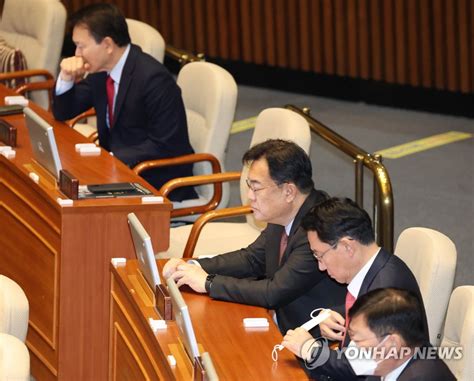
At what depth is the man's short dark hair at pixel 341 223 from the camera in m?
3.97

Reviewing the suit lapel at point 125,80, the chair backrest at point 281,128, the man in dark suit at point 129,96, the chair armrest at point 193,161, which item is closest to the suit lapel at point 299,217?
the chair backrest at point 281,128

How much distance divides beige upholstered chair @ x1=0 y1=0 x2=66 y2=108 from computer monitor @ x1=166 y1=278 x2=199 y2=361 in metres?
3.88

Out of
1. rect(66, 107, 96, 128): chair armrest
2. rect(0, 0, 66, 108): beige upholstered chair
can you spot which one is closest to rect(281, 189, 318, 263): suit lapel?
rect(66, 107, 96, 128): chair armrest

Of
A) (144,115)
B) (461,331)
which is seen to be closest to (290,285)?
(461,331)

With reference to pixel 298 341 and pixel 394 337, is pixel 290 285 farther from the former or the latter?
pixel 394 337

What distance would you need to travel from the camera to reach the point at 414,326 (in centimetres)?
343

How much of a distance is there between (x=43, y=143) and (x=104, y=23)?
1130 mm

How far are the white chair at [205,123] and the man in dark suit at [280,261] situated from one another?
1.39m

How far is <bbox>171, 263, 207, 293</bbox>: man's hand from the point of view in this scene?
4.46 metres

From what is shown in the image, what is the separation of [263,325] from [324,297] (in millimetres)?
380

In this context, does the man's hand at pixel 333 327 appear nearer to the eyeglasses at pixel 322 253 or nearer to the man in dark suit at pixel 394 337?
the eyeglasses at pixel 322 253

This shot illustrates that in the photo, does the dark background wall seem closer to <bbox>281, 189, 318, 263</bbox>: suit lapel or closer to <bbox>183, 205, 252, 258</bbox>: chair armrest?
<bbox>183, 205, 252, 258</bbox>: chair armrest

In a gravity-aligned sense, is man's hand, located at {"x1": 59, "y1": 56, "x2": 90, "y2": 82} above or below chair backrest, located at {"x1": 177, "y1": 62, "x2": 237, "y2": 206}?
above

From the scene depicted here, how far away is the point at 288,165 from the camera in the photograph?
4.54 meters
